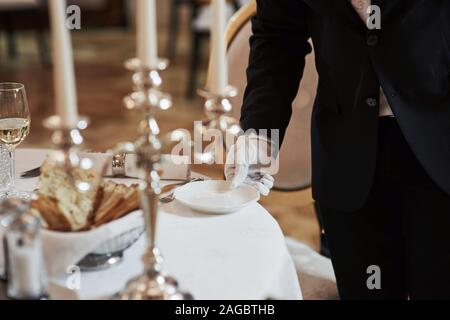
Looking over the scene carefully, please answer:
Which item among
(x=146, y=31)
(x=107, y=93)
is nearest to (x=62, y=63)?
(x=146, y=31)

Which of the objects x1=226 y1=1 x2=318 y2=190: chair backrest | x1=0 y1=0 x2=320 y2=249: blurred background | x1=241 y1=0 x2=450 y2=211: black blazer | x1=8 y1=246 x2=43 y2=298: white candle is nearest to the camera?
x1=8 y1=246 x2=43 y2=298: white candle

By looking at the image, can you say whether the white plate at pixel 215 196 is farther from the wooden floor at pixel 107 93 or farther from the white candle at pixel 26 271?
the wooden floor at pixel 107 93

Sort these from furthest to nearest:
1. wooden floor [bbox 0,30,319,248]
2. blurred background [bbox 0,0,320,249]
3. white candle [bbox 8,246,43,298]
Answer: blurred background [bbox 0,0,320,249]
wooden floor [bbox 0,30,319,248]
white candle [bbox 8,246,43,298]

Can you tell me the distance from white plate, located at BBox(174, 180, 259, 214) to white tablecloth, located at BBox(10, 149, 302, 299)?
0.6 inches

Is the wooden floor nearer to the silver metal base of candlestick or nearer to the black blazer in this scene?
the black blazer

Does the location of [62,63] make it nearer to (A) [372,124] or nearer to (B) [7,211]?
(B) [7,211]

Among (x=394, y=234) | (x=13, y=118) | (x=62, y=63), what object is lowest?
(x=394, y=234)

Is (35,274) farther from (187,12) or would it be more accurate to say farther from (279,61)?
(187,12)

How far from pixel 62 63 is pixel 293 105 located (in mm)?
1262

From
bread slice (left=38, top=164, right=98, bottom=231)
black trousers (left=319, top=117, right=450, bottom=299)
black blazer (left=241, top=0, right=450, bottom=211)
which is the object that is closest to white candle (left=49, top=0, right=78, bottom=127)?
bread slice (left=38, top=164, right=98, bottom=231)

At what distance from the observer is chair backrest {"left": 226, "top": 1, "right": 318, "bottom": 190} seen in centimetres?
194

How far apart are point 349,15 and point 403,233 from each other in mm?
457

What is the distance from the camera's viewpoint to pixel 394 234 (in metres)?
1.48

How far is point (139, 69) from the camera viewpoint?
815mm
